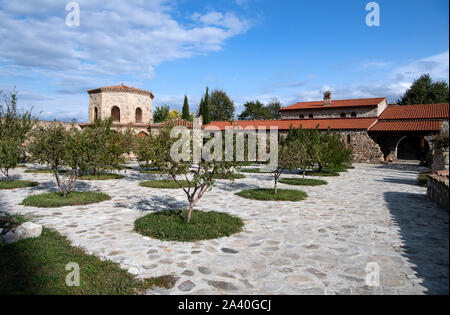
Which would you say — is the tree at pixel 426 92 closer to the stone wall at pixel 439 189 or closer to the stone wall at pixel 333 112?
the stone wall at pixel 333 112

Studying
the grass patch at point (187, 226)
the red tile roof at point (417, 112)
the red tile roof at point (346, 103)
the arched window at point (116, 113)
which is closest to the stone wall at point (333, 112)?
the red tile roof at point (346, 103)

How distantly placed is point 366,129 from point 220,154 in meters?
29.9

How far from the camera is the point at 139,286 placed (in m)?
4.19

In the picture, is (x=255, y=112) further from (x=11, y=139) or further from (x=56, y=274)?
(x=56, y=274)

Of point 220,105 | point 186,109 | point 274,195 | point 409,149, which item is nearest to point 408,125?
point 409,149

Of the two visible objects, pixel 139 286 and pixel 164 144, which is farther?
pixel 164 144

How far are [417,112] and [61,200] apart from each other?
37660mm

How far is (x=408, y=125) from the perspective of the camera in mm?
31062

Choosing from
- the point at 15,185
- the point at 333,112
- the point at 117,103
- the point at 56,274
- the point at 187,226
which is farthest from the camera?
the point at 333,112

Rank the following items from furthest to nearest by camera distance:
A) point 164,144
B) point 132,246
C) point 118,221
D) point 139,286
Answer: point 118,221 → point 164,144 → point 132,246 → point 139,286

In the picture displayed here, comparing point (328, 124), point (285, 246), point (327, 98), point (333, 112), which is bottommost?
point (285, 246)
